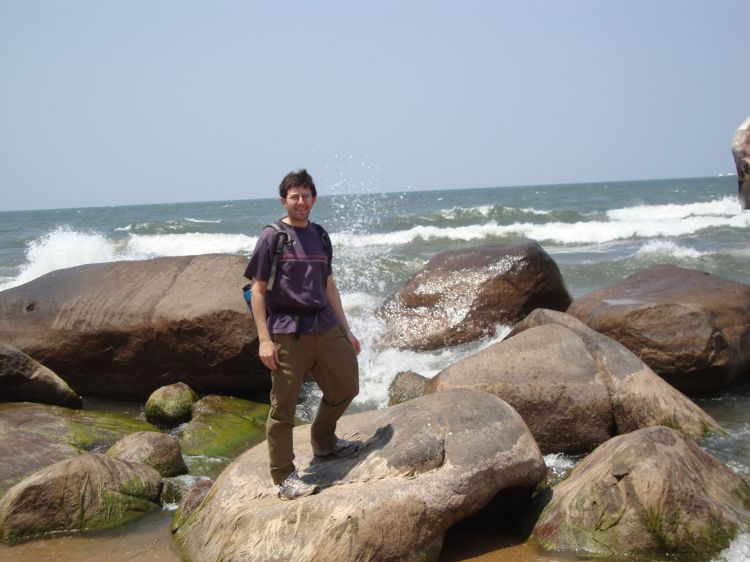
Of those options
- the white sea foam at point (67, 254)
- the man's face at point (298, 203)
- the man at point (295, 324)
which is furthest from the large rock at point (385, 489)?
the white sea foam at point (67, 254)

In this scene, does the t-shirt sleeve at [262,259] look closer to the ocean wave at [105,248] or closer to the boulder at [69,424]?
the boulder at [69,424]

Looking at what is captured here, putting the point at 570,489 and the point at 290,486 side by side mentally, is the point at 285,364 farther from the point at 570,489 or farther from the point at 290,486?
the point at 570,489

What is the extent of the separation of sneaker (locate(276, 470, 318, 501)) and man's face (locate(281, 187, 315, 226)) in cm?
144

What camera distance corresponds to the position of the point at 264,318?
14.2 feet

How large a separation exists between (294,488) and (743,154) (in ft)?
22.5

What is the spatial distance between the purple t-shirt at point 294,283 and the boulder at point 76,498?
1.92 m

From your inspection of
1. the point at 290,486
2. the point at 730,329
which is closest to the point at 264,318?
the point at 290,486

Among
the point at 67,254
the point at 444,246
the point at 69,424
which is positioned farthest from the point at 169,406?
the point at 444,246

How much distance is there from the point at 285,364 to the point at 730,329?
5.52 meters

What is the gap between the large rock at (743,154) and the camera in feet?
29.6

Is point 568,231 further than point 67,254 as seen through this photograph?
Yes

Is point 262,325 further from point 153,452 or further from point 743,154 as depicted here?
point 743,154

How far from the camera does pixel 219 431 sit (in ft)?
23.8

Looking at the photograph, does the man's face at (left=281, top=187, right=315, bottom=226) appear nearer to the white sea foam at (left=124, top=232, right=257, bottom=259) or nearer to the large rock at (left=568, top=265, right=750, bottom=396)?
the large rock at (left=568, top=265, right=750, bottom=396)
